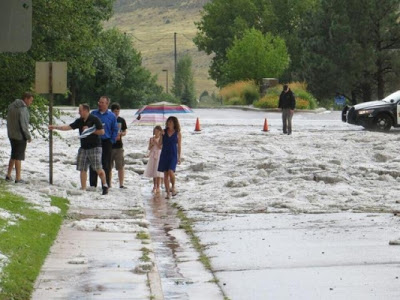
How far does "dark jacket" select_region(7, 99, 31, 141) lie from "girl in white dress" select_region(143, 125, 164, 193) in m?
2.46

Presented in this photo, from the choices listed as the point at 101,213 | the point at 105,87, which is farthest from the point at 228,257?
the point at 105,87

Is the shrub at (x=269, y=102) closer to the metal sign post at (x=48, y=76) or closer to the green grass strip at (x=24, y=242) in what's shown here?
the metal sign post at (x=48, y=76)

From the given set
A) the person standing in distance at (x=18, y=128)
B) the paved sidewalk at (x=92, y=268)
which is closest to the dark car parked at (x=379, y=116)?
the person standing in distance at (x=18, y=128)

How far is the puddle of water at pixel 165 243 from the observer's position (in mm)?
13570

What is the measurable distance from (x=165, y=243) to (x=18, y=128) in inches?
312

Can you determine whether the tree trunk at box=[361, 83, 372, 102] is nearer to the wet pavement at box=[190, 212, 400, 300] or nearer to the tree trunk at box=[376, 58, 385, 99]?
the tree trunk at box=[376, 58, 385, 99]

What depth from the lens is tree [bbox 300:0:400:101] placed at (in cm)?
8044

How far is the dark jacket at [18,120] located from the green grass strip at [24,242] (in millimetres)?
2758

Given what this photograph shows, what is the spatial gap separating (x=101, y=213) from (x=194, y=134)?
21.0m

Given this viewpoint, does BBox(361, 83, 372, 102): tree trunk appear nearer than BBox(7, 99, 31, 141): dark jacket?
No

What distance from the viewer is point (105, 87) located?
272ft

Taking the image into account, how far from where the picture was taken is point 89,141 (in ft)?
78.1

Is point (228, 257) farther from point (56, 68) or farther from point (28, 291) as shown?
point (56, 68)

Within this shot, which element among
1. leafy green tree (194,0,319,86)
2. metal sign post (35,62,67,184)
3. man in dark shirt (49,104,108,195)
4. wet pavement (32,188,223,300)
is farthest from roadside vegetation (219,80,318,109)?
wet pavement (32,188,223,300)
